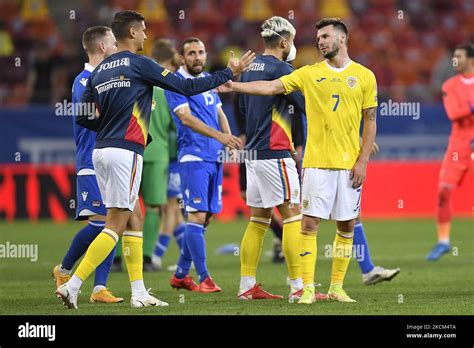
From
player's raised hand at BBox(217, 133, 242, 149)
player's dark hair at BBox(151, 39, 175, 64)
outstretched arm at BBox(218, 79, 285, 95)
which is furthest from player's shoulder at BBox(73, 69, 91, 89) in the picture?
player's dark hair at BBox(151, 39, 175, 64)

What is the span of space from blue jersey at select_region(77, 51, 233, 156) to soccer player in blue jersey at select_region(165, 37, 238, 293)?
1668 mm

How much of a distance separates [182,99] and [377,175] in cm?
965

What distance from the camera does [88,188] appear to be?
9773mm

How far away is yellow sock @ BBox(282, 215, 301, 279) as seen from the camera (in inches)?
378

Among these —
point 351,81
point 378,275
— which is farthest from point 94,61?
point 378,275

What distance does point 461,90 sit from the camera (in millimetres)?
13742

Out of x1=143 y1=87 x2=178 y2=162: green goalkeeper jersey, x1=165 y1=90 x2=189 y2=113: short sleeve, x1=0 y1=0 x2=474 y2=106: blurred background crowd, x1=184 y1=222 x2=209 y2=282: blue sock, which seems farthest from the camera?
x1=0 y1=0 x2=474 y2=106: blurred background crowd

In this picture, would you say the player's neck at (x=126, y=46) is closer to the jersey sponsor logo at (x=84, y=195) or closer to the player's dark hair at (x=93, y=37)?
the player's dark hair at (x=93, y=37)

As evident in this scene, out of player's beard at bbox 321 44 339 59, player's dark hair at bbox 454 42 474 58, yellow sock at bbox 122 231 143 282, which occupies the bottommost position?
yellow sock at bbox 122 231 143 282

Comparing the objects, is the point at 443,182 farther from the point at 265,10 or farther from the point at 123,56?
the point at 265,10

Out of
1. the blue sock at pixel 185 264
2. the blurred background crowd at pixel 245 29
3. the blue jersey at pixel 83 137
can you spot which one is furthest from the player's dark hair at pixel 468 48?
the blurred background crowd at pixel 245 29

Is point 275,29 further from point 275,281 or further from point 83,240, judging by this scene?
point 275,281

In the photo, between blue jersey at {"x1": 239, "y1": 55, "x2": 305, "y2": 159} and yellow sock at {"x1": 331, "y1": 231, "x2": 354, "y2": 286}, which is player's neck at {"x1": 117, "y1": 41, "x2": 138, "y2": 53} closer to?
blue jersey at {"x1": 239, "y1": 55, "x2": 305, "y2": 159}

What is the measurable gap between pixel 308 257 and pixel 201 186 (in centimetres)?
191
